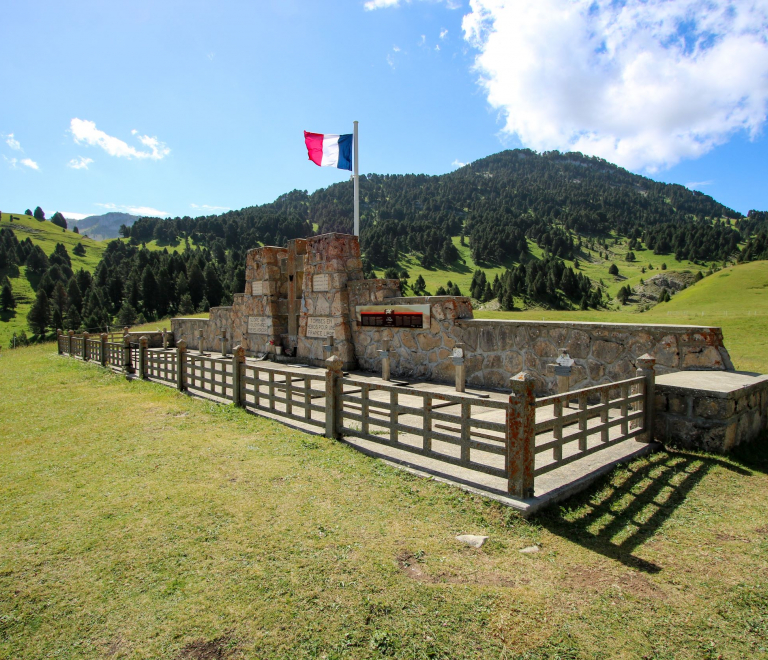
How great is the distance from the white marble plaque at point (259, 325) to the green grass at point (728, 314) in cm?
1035

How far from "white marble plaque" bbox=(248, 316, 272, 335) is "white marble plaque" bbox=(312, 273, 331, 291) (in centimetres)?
275

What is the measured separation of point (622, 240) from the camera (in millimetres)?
132500

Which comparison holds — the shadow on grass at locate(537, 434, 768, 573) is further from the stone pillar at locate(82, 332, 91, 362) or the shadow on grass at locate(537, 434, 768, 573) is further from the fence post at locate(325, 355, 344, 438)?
the stone pillar at locate(82, 332, 91, 362)

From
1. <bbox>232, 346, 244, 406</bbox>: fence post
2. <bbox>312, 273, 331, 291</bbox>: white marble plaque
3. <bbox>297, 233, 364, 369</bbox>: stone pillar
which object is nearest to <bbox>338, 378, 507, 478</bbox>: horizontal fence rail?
<bbox>232, 346, 244, 406</bbox>: fence post

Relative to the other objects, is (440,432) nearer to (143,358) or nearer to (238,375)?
(238,375)

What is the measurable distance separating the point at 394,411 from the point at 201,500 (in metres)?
2.37

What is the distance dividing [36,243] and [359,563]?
516 ft

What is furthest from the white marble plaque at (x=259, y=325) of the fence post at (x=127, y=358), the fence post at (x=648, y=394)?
the fence post at (x=648, y=394)

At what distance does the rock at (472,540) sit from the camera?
381cm

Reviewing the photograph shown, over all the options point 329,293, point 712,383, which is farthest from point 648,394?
point 329,293

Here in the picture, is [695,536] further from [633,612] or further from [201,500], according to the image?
[201,500]

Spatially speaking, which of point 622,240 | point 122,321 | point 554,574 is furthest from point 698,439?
point 622,240

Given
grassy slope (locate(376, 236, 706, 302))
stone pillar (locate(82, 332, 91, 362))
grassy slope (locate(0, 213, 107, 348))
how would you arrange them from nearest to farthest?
1. stone pillar (locate(82, 332, 91, 362))
2. grassy slope (locate(0, 213, 107, 348))
3. grassy slope (locate(376, 236, 706, 302))

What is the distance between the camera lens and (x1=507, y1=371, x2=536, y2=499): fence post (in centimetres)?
443
